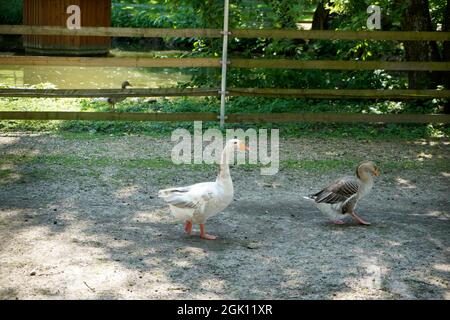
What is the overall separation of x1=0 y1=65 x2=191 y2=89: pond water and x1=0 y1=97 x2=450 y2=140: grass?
381 centimetres

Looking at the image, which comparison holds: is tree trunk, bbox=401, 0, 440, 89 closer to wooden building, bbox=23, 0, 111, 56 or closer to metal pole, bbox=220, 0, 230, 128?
metal pole, bbox=220, 0, 230, 128

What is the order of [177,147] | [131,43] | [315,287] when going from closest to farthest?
[315,287]
[177,147]
[131,43]

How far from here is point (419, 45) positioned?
13.2m

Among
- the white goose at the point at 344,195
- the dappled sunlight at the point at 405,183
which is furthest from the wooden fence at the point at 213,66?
the white goose at the point at 344,195

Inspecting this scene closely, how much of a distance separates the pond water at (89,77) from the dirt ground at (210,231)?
708 centimetres

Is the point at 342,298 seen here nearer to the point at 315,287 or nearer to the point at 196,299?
the point at 315,287

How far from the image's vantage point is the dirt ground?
5648 millimetres

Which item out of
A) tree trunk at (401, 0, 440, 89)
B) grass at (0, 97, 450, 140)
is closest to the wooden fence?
grass at (0, 97, 450, 140)

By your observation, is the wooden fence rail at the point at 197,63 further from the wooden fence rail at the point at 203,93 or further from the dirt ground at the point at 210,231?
the dirt ground at the point at 210,231

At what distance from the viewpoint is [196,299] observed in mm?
5324

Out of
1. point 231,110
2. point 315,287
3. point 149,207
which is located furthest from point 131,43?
point 315,287

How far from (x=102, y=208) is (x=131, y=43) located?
67.8 feet

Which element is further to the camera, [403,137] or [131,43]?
[131,43]

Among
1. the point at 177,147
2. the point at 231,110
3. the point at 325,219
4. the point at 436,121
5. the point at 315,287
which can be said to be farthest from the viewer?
the point at 231,110
